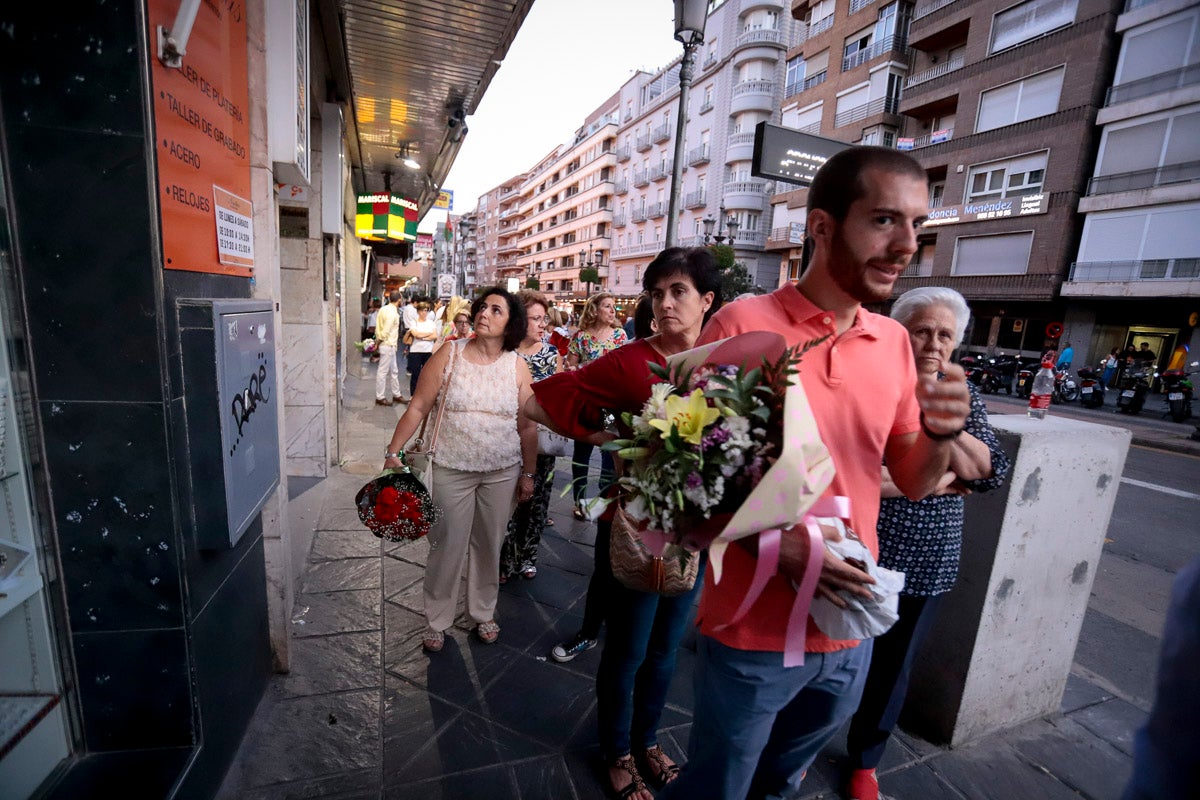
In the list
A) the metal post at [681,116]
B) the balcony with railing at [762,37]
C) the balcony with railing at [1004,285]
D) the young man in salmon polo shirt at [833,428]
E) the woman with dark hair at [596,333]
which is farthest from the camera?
the balcony with railing at [762,37]

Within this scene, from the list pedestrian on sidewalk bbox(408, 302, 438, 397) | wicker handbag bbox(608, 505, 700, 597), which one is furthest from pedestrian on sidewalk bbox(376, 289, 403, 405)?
wicker handbag bbox(608, 505, 700, 597)

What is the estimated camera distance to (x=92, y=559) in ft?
5.45

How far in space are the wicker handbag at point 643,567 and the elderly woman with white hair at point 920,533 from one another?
790 millimetres

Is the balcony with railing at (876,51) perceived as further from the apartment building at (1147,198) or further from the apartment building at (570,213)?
the apartment building at (570,213)

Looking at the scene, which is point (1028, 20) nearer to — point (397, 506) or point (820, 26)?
point (820, 26)

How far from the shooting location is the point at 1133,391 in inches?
614

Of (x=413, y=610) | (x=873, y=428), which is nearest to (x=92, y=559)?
(x=413, y=610)

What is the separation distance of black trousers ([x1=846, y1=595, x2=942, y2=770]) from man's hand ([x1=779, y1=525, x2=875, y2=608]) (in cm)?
119

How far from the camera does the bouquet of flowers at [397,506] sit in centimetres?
265

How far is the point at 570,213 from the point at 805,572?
6354 centimetres

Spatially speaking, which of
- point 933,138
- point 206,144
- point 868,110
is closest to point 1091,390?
point 933,138

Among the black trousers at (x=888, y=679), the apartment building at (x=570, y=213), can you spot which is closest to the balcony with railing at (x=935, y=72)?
the apartment building at (x=570, y=213)

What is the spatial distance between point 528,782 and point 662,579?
44.2 inches

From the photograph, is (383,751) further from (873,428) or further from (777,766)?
(873,428)
